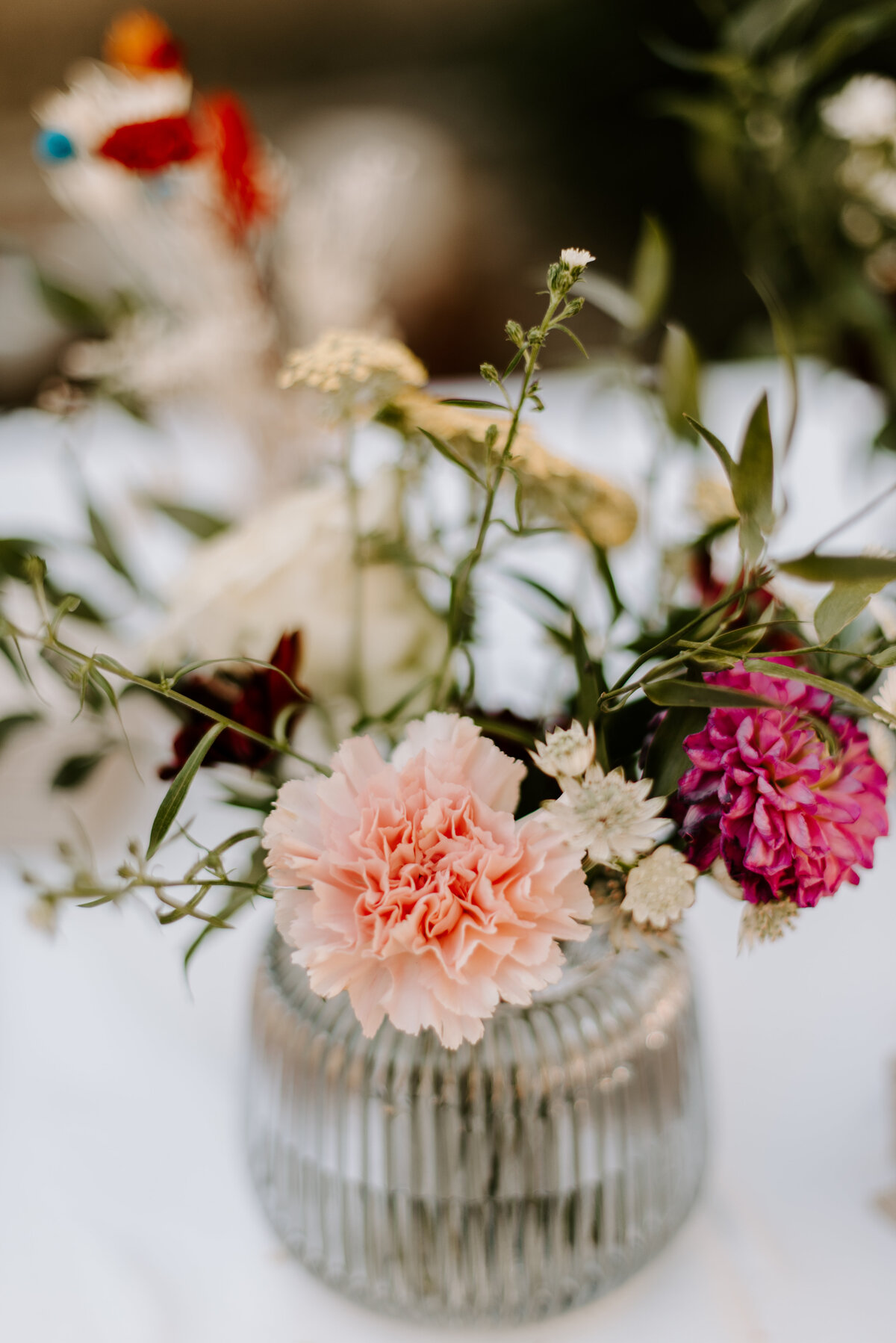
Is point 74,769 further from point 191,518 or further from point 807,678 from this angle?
point 807,678

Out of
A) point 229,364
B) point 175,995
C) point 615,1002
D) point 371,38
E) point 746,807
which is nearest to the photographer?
point 746,807

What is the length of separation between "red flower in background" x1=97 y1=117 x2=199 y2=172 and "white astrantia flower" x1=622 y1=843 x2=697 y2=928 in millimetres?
410

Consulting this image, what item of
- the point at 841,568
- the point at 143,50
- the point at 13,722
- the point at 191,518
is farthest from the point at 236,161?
the point at 841,568

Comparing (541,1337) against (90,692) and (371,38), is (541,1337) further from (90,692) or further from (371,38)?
(371,38)

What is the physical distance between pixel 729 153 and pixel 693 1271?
61 cm

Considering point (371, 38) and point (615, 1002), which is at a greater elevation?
point (371, 38)

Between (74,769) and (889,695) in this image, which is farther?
(74,769)

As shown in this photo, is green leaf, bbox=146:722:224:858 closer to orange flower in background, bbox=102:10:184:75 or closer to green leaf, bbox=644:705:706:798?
green leaf, bbox=644:705:706:798

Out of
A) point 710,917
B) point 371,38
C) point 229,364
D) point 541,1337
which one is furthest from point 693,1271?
point 371,38

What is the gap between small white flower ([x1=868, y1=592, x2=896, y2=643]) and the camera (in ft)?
1.03

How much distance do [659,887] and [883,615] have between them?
0.13 metres

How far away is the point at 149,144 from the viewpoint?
0.48 m

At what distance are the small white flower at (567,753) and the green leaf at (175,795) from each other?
8 centimetres

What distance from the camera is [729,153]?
645 millimetres
